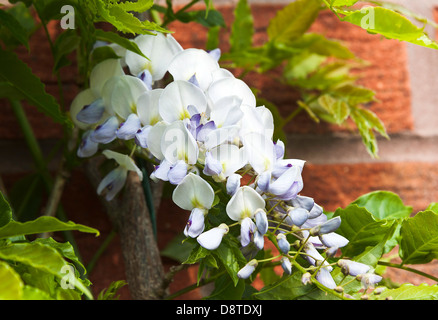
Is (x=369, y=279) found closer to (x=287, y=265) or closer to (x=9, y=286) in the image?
(x=287, y=265)

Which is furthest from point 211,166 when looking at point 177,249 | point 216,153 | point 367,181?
point 367,181

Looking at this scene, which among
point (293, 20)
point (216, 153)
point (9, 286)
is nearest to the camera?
point (9, 286)

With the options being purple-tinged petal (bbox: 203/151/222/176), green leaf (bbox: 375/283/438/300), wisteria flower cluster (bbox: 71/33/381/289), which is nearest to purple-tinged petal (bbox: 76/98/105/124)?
wisteria flower cluster (bbox: 71/33/381/289)

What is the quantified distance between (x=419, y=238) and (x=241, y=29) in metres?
0.26

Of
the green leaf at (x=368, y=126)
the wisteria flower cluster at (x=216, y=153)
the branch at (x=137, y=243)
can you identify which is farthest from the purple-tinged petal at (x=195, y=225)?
the green leaf at (x=368, y=126)

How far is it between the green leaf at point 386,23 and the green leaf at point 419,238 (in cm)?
10

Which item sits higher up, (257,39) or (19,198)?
(257,39)

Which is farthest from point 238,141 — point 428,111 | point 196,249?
point 428,111

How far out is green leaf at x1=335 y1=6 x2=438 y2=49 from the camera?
275 millimetres

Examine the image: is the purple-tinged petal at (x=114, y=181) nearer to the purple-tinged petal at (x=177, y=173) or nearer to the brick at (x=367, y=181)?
the purple-tinged petal at (x=177, y=173)

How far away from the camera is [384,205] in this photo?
1.30ft

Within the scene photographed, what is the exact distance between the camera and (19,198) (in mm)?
478

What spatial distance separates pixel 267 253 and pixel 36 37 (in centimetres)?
32
